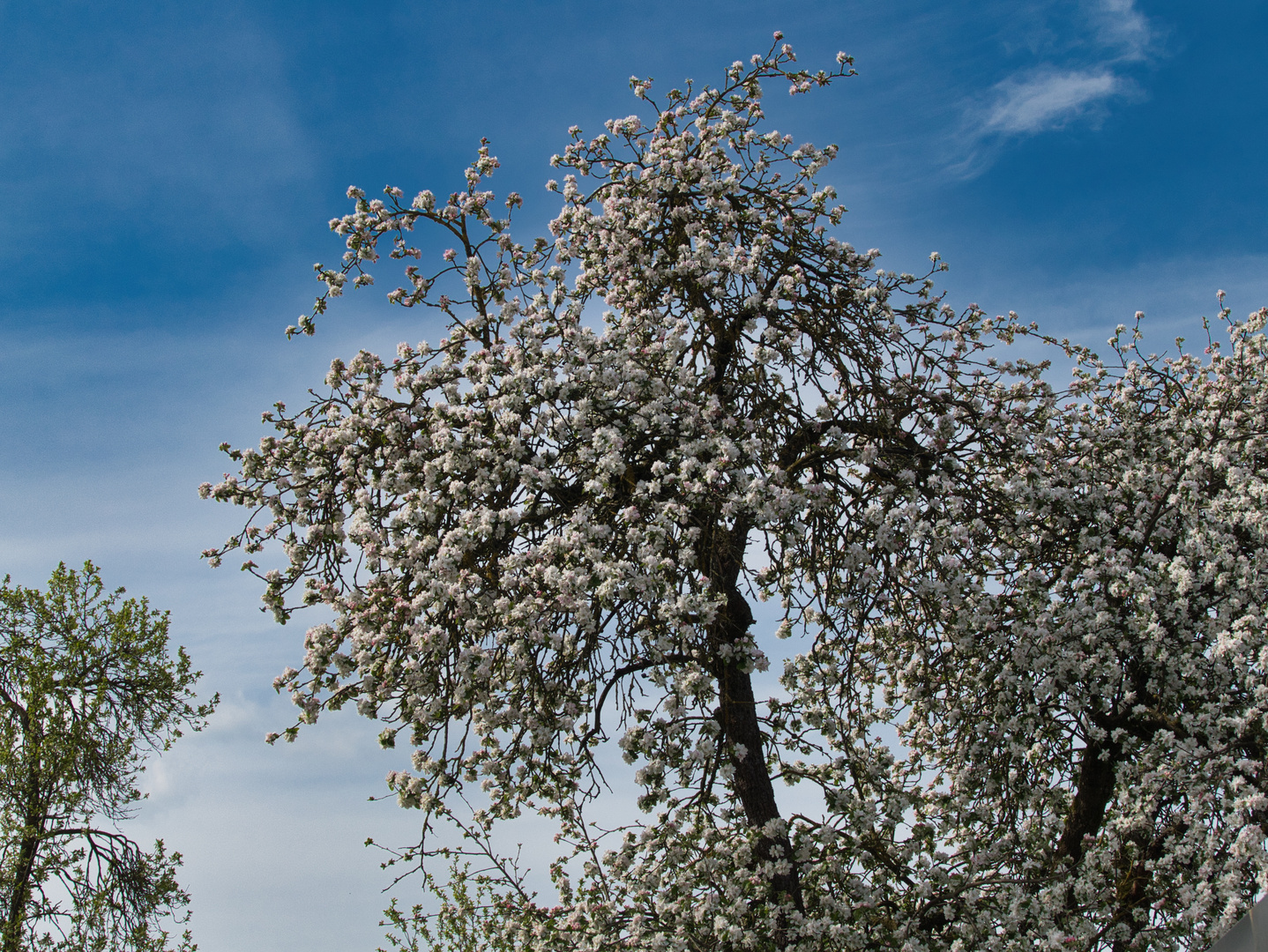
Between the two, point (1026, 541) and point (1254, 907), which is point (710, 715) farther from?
point (1026, 541)

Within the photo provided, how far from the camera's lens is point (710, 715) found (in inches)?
312

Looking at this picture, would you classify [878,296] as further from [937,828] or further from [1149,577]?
[937,828]

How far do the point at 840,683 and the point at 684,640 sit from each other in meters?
2.57

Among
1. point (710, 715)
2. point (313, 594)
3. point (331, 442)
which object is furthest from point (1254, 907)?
point (331, 442)

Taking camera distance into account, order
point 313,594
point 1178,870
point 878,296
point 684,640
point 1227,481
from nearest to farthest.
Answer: point 684,640, point 313,594, point 1178,870, point 1227,481, point 878,296

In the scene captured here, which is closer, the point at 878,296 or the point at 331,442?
the point at 331,442

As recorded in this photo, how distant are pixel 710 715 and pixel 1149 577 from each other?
481cm

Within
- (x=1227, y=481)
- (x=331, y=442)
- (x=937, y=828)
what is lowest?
(x=937, y=828)

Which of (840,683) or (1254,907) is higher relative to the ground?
(840,683)

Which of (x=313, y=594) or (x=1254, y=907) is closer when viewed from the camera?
(x=1254, y=907)

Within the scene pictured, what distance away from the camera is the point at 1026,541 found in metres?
11.4

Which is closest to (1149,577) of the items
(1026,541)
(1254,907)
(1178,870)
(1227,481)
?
(1227,481)

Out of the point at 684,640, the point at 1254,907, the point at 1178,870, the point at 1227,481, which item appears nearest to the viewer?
the point at 1254,907

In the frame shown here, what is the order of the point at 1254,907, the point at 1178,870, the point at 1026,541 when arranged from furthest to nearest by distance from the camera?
1. the point at 1026,541
2. the point at 1178,870
3. the point at 1254,907
